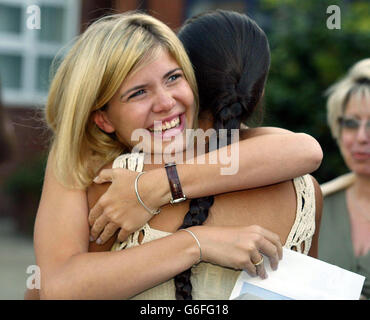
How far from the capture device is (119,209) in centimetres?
201

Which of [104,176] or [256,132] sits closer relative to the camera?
[104,176]

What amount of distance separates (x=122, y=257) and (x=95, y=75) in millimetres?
581

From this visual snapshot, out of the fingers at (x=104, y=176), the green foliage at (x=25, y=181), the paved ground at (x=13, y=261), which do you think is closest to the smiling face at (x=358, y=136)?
the fingers at (x=104, y=176)

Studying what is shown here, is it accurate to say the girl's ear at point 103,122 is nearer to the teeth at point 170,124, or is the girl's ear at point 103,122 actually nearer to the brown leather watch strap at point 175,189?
the teeth at point 170,124

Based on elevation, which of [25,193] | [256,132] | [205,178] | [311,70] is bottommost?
[25,193]

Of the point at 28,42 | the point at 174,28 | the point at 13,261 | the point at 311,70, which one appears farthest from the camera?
the point at 28,42

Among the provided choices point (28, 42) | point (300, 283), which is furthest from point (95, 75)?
point (28, 42)

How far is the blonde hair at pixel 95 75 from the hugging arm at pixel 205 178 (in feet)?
0.43

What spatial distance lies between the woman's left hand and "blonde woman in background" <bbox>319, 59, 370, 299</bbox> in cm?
180

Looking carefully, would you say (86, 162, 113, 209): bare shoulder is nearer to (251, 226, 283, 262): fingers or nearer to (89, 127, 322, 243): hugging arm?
(89, 127, 322, 243): hugging arm

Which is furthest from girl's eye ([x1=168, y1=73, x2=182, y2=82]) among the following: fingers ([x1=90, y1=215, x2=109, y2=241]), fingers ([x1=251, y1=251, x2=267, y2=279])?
fingers ([x1=251, y1=251, x2=267, y2=279])

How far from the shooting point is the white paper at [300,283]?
192 centimetres

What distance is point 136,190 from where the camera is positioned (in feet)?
6.63

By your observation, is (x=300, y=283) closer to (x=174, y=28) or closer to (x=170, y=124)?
(x=170, y=124)
